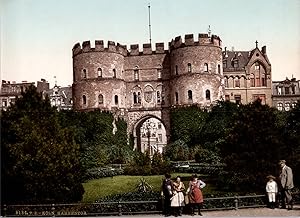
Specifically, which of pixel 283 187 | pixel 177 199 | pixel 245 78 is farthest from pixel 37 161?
pixel 245 78

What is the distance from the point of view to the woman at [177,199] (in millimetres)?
9711

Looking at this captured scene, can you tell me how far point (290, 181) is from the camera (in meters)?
9.63

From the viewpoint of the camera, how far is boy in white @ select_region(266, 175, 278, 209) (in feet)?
32.2

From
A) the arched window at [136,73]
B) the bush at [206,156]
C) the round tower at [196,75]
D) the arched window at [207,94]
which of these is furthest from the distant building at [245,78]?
the arched window at [136,73]

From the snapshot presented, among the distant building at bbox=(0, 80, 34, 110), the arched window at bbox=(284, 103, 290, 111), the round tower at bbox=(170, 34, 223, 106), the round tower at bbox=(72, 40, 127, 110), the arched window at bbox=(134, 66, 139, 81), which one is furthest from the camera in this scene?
the arched window at bbox=(134, 66, 139, 81)

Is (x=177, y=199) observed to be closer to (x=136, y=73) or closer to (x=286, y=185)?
(x=286, y=185)

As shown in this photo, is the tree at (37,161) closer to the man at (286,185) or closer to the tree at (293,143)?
the man at (286,185)

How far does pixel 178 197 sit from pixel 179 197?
2 cm

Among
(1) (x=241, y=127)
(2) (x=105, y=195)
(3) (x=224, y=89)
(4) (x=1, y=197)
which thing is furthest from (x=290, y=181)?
(3) (x=224, y=89)

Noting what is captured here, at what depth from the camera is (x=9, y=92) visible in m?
11.4

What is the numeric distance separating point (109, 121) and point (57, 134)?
9.61 meters

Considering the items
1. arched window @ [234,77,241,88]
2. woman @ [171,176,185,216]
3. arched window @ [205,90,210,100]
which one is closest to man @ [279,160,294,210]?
woman @ [171,176,185,216]

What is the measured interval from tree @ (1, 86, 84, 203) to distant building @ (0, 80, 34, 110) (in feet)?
0.67

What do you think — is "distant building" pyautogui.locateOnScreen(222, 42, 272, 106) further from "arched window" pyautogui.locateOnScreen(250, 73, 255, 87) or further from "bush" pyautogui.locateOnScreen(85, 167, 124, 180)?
"bush" pyautogui.locateOnScreen(85, 167, 124, 180)
